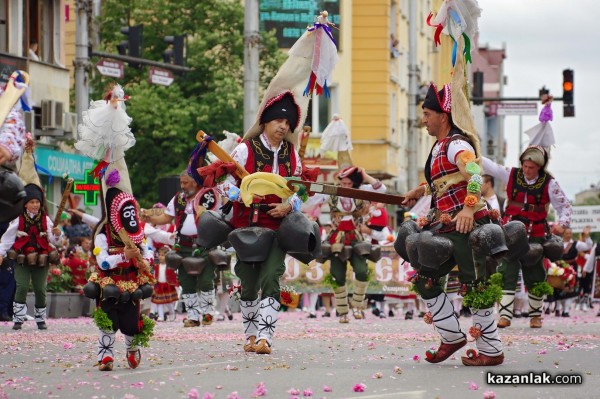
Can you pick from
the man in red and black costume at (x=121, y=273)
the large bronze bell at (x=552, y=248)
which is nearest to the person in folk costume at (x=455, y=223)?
the man in red and black costume at (x=121, y=273)

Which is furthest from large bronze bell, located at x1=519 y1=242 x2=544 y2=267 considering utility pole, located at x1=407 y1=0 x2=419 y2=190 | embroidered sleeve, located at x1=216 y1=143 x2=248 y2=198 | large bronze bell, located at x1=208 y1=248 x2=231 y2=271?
Result: utility pole, located at x1=407 y1=0 x2=419 y2=190

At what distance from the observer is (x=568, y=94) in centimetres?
3681

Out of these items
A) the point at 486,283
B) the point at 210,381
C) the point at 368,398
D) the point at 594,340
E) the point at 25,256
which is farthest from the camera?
the point at 25,256

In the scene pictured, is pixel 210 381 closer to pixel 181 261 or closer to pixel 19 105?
pixel 19 105

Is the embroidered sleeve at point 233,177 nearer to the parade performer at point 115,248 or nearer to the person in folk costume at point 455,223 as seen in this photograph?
the parade performer at point 115,248

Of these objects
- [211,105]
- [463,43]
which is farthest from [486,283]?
[211,105]

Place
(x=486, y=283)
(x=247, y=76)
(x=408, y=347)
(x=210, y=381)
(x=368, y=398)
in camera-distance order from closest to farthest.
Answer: (x=368, y=398)
(x=210, y=381)
(x=486, y=283)
(x=408, y=347)
(x=247, y=76)

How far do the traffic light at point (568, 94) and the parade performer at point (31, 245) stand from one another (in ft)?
63.8

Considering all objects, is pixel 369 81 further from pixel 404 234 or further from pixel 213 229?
pixel 404 234

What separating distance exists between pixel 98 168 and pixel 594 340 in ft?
19.4

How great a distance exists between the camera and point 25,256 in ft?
64.1

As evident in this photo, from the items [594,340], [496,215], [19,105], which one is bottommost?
[594,340]

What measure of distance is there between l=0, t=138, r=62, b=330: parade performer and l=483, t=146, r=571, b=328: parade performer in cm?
583

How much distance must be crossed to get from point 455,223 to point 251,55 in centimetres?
1646
